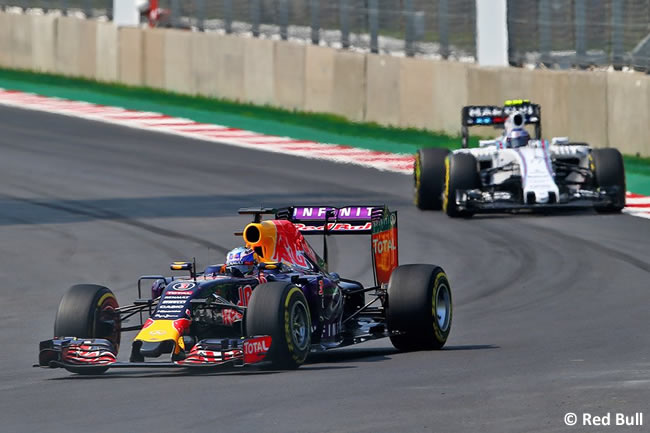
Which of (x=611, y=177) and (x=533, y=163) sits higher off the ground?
(x=533, y=163)

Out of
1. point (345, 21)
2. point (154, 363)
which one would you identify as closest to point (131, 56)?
point (345, 21)

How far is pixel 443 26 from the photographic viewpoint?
28.4 m

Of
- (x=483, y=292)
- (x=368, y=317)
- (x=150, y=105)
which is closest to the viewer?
(x=368, y=317)

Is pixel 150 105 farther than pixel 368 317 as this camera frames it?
Yes

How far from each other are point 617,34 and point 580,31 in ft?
2.70

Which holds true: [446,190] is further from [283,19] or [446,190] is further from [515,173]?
[283,19]

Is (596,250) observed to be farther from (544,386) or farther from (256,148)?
(256,148)

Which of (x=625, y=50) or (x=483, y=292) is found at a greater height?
(x=625, y=50)

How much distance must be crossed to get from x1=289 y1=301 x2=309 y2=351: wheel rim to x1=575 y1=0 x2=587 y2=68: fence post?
617 inches

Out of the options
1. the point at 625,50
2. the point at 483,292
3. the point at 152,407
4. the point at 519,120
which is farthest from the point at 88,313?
the point at 625,50

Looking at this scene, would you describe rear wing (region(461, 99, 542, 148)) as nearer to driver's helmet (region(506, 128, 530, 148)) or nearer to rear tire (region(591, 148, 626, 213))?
driver's helmet (region(506, 128, 530, 148))

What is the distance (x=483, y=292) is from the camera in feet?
50.6

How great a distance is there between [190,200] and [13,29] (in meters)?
16.8

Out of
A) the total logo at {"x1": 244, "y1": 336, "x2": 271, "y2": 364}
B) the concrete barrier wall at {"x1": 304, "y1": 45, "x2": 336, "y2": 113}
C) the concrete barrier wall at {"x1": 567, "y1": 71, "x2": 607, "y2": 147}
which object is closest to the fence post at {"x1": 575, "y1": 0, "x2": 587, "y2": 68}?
the concrete barrier wall at {"x1": 567, "y1": 71, "x2": 607, "y2": 147}
